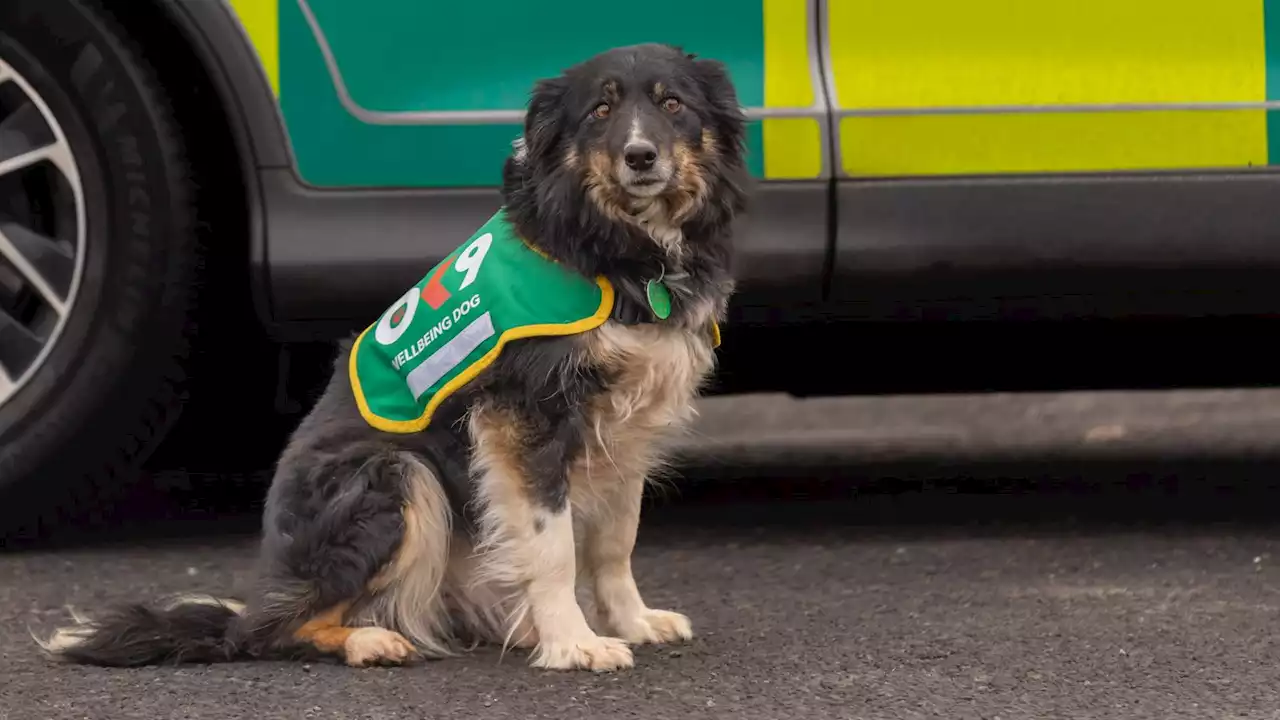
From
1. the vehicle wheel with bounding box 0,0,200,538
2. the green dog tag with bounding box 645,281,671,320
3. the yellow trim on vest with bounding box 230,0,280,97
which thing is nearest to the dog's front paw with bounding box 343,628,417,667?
the green dog tag with bounding box 645,281,671,320

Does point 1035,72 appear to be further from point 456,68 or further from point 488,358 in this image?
point 488,358

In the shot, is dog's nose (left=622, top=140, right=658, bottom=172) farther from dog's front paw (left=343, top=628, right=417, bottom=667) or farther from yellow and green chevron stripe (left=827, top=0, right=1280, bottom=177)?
dog's front paw (left=343, top=628, right=417, bottom=667)

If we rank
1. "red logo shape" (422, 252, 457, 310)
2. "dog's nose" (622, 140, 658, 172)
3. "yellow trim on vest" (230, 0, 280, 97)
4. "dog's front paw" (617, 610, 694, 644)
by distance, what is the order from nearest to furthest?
"dog's nose" (622, 140, 658, 172) < "red logo shape" (422, 252, 457, 310) < "dog's front paw" (617, 610, 694, 644) < "yellow trim on vest" (230, 0, 280, 97)

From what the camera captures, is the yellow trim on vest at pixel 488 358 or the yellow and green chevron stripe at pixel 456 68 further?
the yellow and green chevron stripe at pixel 456 68

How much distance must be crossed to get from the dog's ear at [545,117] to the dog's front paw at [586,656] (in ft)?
2.85

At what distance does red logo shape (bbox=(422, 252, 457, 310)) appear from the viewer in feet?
10.2

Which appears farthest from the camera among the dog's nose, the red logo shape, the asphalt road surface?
the red logo shape

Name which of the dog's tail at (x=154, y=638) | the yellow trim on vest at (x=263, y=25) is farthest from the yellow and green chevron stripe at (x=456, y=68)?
the dog's tail at (x=154, y=638)

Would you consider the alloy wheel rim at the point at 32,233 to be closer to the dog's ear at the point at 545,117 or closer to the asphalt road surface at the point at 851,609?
the asphalt road surface at the point at 851,609

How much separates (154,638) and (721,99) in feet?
4.56

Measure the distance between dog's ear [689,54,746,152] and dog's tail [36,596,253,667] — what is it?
123cm

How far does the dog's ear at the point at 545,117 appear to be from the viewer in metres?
3.11

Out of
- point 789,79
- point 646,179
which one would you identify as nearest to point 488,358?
point 646,179

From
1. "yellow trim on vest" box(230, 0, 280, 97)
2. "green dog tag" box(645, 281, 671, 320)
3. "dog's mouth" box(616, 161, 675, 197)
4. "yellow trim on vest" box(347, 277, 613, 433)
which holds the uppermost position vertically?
"yellow trim on vest" box(230, 0, 280, 97)
